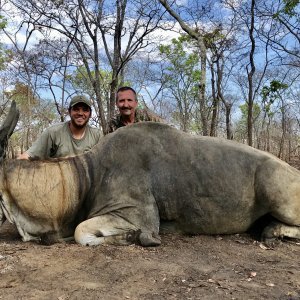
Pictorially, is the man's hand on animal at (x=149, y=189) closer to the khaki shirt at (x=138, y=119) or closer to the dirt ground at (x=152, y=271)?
the dirt ground at (x=152, y=271)

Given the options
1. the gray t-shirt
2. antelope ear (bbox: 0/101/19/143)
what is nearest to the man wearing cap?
the gray t-shirt

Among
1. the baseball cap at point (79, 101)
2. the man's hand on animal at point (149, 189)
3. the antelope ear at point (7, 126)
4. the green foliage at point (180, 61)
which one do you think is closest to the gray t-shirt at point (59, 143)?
the baseball cap at point (79, 101)

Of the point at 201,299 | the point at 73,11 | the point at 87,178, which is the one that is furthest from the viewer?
the point at 73,11

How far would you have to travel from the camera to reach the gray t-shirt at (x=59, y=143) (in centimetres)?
522

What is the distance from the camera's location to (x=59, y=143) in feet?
17.4

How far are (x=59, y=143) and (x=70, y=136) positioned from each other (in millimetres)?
172

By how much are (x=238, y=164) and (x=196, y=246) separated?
1.05 meters

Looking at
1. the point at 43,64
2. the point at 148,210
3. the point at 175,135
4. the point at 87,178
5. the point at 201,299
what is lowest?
the point at 201,299

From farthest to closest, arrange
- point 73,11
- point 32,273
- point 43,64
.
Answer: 1. point 43,64
2. point 73,11
3. point 32,273

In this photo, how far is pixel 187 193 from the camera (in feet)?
14.6

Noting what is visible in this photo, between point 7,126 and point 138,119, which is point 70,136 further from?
point 7,126

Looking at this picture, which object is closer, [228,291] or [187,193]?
[228,291]

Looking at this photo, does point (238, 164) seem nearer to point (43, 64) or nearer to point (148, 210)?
point (148, 210)

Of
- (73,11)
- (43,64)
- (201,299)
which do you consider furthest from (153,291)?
(43,64)
